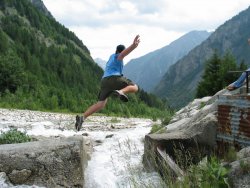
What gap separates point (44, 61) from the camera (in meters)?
128

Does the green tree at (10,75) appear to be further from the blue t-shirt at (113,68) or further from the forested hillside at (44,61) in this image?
the blue t-shirt at (113,68)

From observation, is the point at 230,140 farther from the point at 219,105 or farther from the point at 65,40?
the point at 65,40

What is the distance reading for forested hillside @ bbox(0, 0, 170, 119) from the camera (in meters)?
70.1

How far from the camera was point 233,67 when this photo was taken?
46.9m

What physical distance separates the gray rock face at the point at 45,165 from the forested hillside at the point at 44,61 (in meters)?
46.4

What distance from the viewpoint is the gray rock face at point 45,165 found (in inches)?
319

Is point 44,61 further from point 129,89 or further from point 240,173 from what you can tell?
point 240,173

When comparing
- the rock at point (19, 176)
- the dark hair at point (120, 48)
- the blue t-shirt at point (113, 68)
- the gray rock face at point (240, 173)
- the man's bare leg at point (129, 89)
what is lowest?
the rock at point (19, 176)

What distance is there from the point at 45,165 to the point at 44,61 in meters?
122

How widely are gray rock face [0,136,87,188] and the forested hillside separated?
4640 centimetres

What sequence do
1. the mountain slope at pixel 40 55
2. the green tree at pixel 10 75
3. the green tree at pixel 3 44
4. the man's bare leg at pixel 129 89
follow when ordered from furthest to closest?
1. the green tree at pixel 3 44
2. the mountain slope at pixel 40 55
3. the green tree at pixel 10 75
4. the man's bare leg at pixel 129 89

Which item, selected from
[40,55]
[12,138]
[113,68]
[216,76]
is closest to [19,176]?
[113,68]

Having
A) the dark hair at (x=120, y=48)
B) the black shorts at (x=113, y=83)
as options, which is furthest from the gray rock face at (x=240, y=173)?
the dark hair at (x=120, y=48)

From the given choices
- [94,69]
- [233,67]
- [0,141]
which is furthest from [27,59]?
[0,141]
